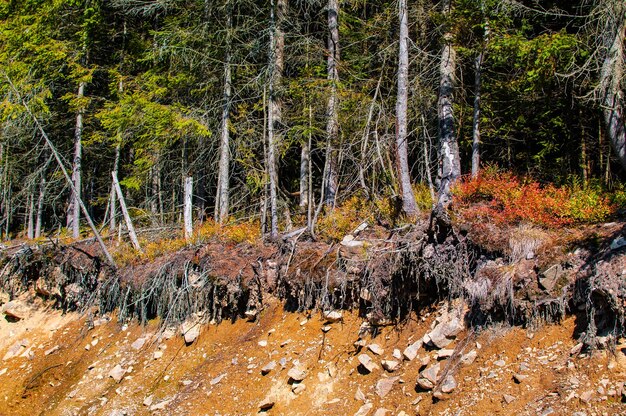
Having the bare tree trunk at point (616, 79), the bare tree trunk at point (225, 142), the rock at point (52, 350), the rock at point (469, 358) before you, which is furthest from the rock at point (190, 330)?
the bare tree trunk at point (616, 79)

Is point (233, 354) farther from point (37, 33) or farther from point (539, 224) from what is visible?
point (37, 33)

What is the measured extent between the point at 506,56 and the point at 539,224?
3.87 m

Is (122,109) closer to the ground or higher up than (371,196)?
higher up

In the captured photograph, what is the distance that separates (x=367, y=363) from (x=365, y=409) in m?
0.79

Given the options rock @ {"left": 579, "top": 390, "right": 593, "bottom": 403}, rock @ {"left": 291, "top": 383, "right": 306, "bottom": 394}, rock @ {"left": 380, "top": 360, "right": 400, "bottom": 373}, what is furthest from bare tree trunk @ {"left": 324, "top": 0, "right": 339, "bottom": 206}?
rock @ {"left": 579, "top": 390, "right": 593, "bottom": 403}

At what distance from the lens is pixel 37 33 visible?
16.7 metres

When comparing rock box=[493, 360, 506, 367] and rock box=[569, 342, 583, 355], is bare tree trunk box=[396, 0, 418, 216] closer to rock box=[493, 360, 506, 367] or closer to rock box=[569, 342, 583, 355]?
rock box=[493, 360, 506, 367]

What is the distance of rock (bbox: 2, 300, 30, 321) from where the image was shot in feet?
47.7

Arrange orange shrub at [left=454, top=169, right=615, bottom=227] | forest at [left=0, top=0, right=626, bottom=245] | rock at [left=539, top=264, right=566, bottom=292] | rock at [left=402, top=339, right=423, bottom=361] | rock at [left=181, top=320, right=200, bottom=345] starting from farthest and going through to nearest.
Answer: rock at [left=181, top=320, right=200, bottom=345], forest at [left=0, top=0, right=626, bottom=245], orange shrub at [left=454, top=169, right=615, bottom=227], rock at [left=402, top=339, right=423, bottom=361], rock at [left=539, top=264, right=566, bottom=292]

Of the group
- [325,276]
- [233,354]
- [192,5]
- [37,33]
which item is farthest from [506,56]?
[37,33]

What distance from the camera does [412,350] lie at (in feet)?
24.8

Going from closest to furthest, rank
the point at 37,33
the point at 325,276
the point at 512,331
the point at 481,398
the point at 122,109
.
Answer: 1. the point at 481,398
2. the point at 512,331
3. the point at 325,276
4. the point at 122,109
5. the point at 37,33

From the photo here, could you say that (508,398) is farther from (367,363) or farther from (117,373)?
(117,373)

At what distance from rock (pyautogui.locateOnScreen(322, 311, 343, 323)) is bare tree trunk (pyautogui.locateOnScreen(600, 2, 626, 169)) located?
5248 millimetres
